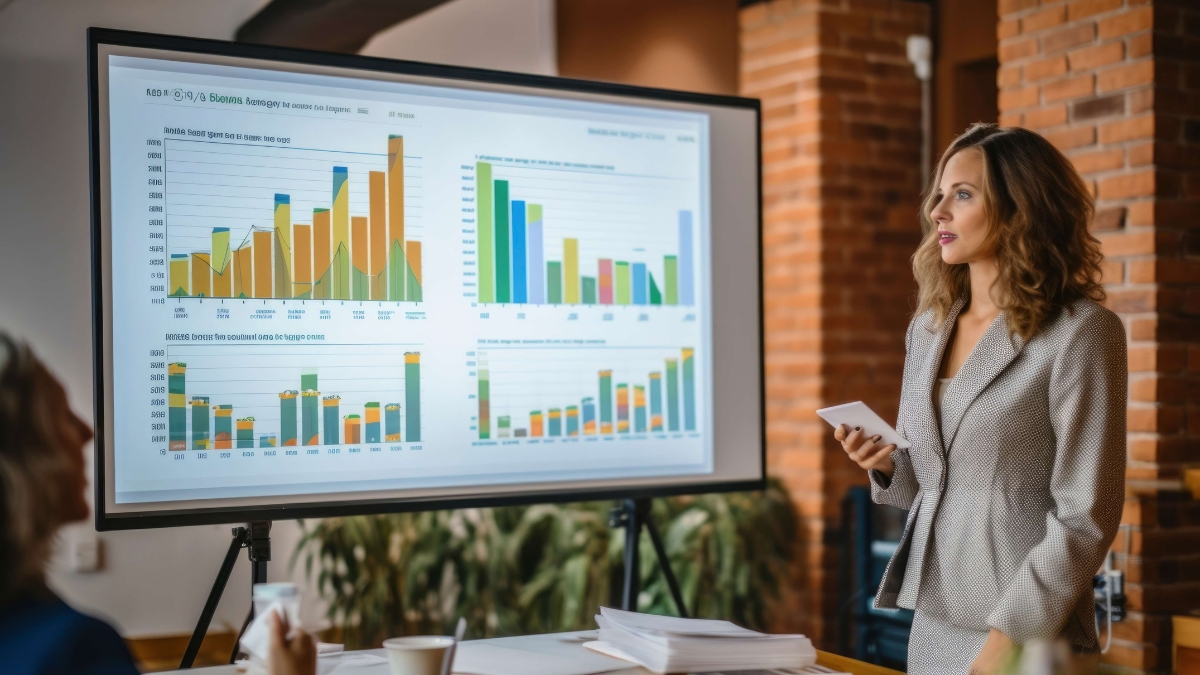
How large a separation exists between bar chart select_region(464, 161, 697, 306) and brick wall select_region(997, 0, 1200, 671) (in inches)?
45.9

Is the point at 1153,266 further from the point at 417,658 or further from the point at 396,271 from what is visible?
the point at 417,658

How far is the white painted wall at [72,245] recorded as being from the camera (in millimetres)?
3213

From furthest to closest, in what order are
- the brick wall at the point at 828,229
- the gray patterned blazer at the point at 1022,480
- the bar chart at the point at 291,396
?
the brick wall at the point at 828,229
the bar chart at the point at 291,396
the gray patterned blazer at the point at 1022,480

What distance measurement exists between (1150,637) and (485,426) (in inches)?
70.3

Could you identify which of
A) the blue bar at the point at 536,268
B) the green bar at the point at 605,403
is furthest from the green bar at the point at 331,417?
the green bar at the point at 605,403

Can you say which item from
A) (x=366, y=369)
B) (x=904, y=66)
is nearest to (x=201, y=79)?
(x=366, y=369)

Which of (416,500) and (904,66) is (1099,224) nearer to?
(904,66)

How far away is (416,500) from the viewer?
7.32 ft

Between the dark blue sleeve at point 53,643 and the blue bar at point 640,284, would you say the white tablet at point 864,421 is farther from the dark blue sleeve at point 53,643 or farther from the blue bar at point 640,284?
the dark blue sleeve at point 53,643

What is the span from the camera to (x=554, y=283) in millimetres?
2408

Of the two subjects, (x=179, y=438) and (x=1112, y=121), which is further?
(x=1112, y=121)

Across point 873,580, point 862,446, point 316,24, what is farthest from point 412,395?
point 873,580

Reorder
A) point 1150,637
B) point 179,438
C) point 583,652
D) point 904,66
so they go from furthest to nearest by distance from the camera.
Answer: point 904,66 < point 1150,637 < point 179,438 < point 583,652

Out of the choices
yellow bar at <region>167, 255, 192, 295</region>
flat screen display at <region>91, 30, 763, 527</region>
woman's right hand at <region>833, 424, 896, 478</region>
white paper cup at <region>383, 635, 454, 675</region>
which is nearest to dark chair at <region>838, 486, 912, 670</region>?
flat screen display at <region>91, 30, 763, 527</region>
